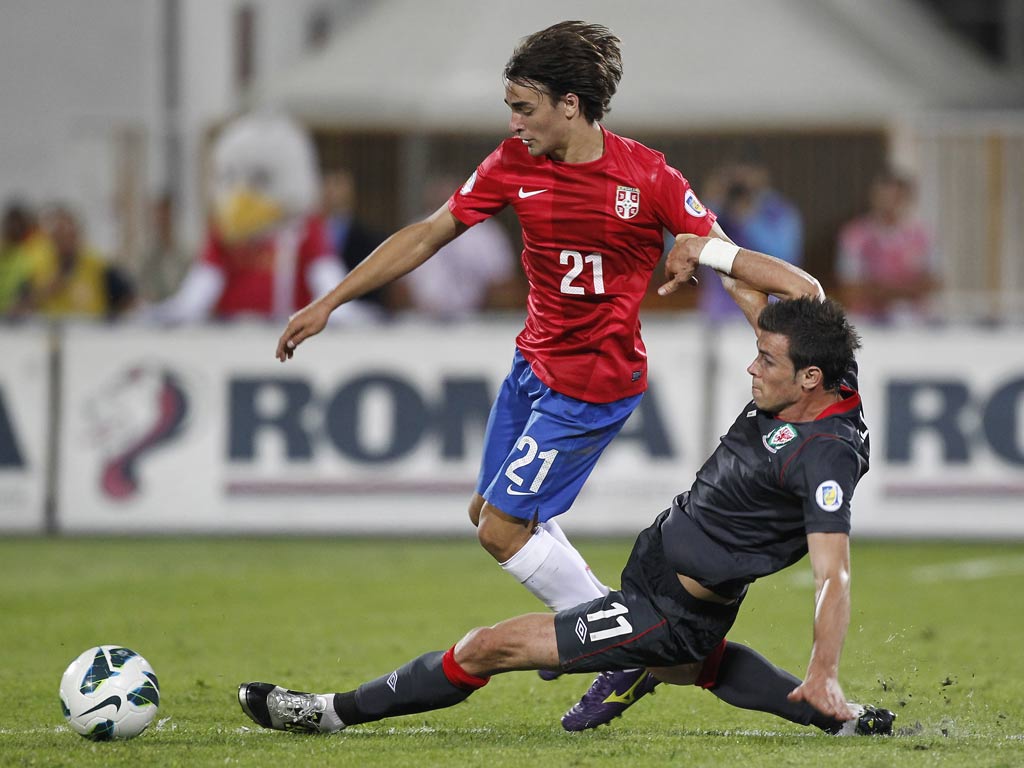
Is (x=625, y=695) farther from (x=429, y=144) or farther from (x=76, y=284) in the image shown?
(x=429, y=144)

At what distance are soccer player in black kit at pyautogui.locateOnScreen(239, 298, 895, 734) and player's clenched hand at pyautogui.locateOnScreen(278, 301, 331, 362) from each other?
1.19 meters

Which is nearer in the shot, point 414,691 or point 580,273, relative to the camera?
point 414,691

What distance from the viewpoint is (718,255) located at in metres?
5.93

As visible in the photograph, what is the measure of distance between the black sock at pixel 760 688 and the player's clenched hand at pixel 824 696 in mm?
918

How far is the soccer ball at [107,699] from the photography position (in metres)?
5.89

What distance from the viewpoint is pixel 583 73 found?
6.03 metres

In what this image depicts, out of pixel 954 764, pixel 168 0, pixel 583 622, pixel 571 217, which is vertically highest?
pixel 168 0

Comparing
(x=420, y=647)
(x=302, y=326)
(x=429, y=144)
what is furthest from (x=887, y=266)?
(x=302, y=326)

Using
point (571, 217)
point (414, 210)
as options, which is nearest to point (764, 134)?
point (414, 210)

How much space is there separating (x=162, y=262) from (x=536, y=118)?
1083 centimetres

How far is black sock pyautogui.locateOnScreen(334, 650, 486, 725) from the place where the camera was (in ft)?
19.2

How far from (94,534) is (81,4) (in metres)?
11.8

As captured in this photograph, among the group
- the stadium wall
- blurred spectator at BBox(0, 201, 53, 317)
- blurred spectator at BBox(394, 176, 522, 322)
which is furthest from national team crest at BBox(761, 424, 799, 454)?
blurred spectator at BBox(0, 201, 53, 317)

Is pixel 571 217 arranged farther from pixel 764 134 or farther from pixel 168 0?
pixel 168 0
